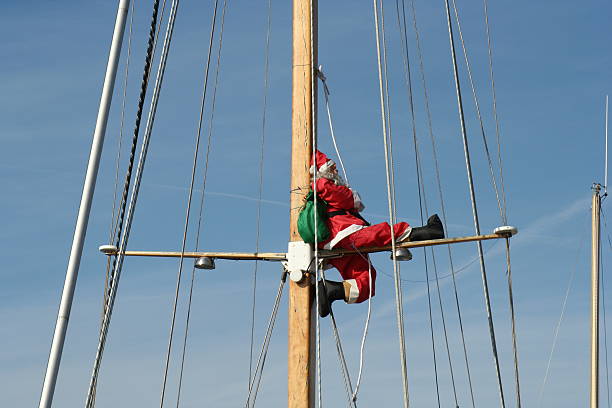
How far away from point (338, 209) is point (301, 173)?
537 mm

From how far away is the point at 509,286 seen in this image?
8.95 meters

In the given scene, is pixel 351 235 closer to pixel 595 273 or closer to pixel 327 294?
pixel 327 294

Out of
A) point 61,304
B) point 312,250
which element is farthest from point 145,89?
point 312,250

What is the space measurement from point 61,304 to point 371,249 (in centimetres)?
470

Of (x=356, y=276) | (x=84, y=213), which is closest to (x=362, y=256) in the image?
(x=356, y=276)

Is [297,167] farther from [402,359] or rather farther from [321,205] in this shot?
[402,359]

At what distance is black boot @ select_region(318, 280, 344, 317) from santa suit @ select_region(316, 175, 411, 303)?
0.17m

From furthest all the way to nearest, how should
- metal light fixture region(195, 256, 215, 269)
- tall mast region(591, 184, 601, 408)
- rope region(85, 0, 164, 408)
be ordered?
tall mast region(591, 184, 601, 408), metal light fixture region(195, 256, 215, 269), rope region(85, 0, 164, 408)

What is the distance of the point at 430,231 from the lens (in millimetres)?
9266

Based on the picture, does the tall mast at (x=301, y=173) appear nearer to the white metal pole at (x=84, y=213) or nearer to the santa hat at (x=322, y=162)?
the santa hat at (x=322, y=162)

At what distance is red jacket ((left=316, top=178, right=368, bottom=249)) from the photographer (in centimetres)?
933

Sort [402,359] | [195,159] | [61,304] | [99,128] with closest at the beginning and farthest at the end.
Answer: [61,304], [99,128], [402,359], [195,159]

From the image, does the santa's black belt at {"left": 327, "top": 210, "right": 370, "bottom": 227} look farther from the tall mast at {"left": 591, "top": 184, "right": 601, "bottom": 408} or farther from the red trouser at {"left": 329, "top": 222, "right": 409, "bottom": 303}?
the tall mast at {"left": 591, "top": 184, "right": 601, "bottom": 408}

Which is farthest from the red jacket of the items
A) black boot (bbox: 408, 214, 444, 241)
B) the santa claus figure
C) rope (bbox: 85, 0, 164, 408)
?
rope (bbox: 85, 0, 164, 408)
